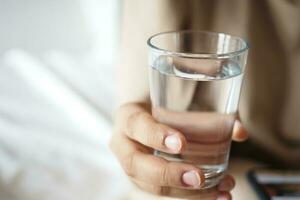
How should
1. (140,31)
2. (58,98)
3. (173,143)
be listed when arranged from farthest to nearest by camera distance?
(58,98) → (140,31) → (173,143)

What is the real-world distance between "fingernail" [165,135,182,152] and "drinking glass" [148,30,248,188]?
0.04ft

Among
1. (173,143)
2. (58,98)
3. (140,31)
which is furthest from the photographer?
(58,98)

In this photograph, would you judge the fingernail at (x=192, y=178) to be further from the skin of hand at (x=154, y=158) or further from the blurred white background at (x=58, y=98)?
the blurred white background at (x=58, y=98)

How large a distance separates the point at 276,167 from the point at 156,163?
9.7 inches

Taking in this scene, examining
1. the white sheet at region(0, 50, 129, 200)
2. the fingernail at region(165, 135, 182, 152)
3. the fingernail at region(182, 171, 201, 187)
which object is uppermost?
the fingernail at region(165, 135, 182, 152)

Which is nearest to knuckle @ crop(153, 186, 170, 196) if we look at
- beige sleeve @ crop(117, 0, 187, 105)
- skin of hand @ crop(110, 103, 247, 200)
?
skin of hand @ crop(110, 103, 247, 200)

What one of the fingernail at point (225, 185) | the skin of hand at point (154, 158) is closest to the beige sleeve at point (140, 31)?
the skin of hand at point (154, 158)

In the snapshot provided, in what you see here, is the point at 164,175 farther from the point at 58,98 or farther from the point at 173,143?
the point at 58,98

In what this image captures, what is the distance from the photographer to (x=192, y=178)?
→ 0.45 meters

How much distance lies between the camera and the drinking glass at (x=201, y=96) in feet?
1.40

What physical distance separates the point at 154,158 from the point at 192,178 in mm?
50

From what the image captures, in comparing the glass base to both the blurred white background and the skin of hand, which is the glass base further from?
the blurred white background

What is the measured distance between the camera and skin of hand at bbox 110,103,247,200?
1.47ft

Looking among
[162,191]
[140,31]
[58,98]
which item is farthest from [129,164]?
[58,98]
